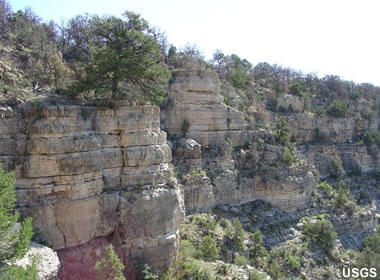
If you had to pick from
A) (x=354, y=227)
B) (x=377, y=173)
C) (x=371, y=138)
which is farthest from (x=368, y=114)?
(x=354, y=227)

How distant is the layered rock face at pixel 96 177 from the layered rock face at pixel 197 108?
12813 millimetres

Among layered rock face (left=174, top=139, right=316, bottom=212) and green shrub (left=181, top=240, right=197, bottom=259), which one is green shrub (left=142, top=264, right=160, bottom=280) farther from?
layered rock face (left=174, top=139, right=316, bottom=212)

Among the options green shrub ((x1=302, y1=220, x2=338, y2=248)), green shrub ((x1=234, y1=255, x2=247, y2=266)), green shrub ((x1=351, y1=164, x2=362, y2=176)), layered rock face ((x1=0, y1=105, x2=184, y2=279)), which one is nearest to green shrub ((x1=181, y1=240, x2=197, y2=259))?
layered rock face ((x1=0, y1=105, x2=184, y2=279))

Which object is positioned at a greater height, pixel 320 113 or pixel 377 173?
pixel 320 113

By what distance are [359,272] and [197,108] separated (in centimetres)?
1978

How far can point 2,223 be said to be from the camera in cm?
971

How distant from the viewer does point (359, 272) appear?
938 inches

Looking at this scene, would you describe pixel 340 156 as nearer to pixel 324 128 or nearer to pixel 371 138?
pixel 324 128

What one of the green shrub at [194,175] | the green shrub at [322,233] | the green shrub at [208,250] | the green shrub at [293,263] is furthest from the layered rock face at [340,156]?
the green shrub at [208,250]

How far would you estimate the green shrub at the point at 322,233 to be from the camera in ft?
93.8

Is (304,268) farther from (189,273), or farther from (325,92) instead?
(325,92)

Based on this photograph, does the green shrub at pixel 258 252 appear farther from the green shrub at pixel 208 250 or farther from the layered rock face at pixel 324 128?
the layered rock face at pixel 324 128

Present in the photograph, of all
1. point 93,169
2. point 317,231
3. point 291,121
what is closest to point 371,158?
point 291,121

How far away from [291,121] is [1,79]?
37.3 m
